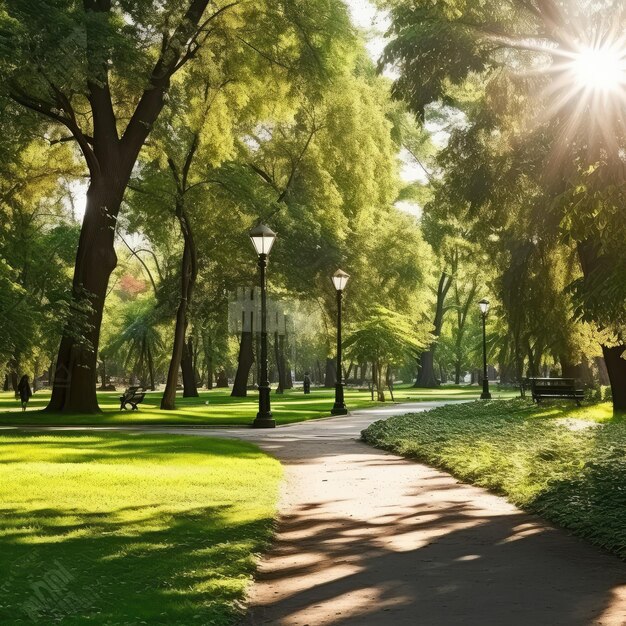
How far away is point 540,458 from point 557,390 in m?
15.3

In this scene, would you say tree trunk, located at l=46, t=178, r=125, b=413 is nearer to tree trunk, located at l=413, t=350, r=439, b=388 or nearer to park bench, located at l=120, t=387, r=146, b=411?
park bench, located at l=120, t=387, r=146, b=411

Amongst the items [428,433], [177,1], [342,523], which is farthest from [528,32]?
[342,523]

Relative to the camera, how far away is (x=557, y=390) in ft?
92.3

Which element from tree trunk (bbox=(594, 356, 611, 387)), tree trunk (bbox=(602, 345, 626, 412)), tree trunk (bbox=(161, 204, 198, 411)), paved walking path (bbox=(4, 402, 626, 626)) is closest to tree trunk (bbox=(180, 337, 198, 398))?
tree trunk (bbox=(161, 204, 198, 411))

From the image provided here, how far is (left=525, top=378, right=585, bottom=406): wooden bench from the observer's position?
91.2ft

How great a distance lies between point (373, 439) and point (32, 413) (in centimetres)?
1320

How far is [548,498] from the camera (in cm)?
998

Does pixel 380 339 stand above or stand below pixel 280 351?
below

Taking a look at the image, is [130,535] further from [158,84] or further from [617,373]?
[158,84]

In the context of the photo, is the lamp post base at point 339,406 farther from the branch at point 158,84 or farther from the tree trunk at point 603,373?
the tree trunk at point 603,373

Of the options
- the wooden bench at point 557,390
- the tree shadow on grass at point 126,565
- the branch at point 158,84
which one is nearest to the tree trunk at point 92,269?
the branch at point 158,84

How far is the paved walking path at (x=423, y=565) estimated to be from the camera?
5695 mm

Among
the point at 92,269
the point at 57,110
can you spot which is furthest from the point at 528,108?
the point at 57,110

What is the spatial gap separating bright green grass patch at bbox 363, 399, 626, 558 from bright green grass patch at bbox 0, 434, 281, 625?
2.85 metres
